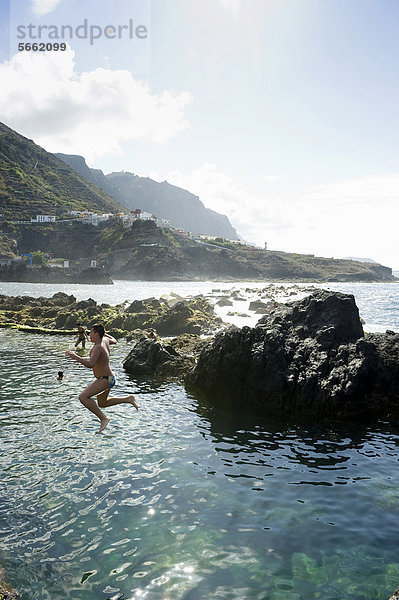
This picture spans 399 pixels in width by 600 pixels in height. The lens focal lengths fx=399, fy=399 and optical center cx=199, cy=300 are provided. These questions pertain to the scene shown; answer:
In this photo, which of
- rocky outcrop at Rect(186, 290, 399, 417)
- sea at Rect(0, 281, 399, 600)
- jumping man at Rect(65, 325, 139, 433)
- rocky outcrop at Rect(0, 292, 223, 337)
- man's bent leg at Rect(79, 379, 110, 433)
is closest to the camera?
sea at Rect(0, 281, 399, 600)

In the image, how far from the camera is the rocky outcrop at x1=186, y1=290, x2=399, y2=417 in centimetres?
1634

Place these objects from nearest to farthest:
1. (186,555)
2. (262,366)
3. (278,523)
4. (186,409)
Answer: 1. (186,555)
2. (278,523)
3. (186,409)
4. (262,366)

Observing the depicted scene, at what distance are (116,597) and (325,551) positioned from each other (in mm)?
4085

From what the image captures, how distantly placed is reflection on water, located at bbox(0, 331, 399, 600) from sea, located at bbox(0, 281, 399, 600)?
32mm

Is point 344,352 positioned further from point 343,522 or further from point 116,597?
point 116,597

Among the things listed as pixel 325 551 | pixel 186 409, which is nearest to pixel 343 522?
pixel 325 551

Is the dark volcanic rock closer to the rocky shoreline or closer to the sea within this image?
the rocky shoreline

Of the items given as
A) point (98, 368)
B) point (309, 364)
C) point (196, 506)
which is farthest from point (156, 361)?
point (196, 506)

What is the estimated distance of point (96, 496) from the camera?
31.9 feet

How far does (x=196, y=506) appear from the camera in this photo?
9.44 metres

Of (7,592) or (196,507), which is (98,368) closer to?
(196,507)

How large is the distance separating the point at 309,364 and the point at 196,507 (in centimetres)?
987

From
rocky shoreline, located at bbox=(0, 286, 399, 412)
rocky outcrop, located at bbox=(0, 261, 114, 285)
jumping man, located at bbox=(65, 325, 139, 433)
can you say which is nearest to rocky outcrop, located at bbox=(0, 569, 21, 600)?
jumping man, located at bbox=(65, 325, 139, 433)

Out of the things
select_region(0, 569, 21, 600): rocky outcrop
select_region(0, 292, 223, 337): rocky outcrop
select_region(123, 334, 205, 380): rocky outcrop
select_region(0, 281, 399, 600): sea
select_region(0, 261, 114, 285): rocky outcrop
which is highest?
select_region(0, 261, 114, 285): rocky outcrop
